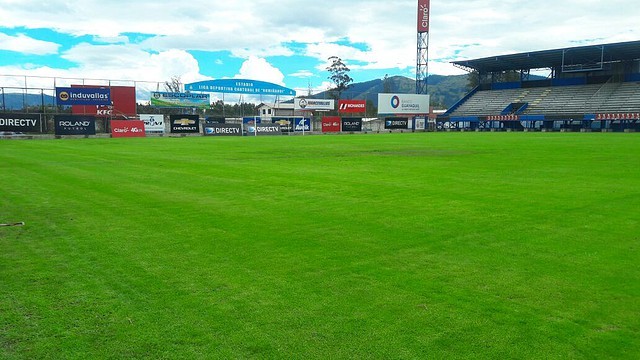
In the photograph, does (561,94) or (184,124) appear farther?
(561,94)

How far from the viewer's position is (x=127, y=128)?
156 ft

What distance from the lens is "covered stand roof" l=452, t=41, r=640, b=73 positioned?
6016cm

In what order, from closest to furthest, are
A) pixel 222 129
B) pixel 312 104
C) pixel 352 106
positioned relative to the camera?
pixel 222 129
pixel 352 106
pixel 312 104

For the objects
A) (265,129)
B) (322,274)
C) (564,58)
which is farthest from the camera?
(564,58)

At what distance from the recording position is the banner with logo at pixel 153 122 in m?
49.7

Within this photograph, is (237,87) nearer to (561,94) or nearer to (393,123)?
(393,123)

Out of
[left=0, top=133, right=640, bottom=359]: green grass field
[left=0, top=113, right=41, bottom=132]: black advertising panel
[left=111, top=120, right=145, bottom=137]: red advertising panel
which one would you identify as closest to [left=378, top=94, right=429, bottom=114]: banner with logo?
[left=111, top=120, right=145, bottom=137]: red advertising panel

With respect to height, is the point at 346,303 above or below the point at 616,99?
below

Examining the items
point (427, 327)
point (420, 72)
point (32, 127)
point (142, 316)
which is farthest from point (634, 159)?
point (420, 72)

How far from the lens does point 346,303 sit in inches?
171

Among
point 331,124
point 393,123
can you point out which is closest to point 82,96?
point 331,124

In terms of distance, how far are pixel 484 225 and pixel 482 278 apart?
2519mm

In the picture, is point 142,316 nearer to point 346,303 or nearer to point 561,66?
point 346,303

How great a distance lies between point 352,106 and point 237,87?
56.9 feet
